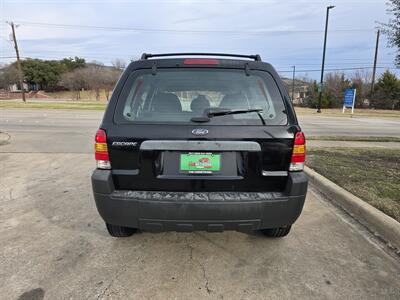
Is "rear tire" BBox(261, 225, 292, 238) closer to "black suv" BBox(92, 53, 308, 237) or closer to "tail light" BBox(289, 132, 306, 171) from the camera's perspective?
"black suv" BBox(92, 53, 308, 237)

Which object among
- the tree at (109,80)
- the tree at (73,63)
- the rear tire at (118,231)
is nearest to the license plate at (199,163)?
the rear tire at (118,231)

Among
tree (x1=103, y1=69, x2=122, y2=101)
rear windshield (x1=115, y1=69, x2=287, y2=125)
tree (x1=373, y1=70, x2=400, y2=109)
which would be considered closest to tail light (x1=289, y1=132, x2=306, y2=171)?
rear windshield (x1=115, y1=69, x2=287, y2=125)

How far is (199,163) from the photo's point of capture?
2.31 metres

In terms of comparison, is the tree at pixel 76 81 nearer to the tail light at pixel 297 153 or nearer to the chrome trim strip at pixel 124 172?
the chrome trim strip at pixel 124 172

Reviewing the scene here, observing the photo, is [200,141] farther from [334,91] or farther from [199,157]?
[334,91]

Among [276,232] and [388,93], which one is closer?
[276,232]

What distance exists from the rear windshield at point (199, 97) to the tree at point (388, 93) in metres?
41.6

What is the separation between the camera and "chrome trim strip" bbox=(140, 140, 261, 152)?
227 cm

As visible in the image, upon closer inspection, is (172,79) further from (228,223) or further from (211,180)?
(228,223)

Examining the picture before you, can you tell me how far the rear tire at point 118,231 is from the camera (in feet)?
9.47

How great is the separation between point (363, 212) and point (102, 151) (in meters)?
3.27

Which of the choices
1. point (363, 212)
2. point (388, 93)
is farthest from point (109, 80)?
point (363, 212)

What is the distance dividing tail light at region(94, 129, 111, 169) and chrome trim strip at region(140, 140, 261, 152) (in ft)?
1.07

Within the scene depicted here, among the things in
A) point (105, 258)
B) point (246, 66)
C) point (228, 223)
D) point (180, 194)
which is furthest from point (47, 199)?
point (246, 66)
